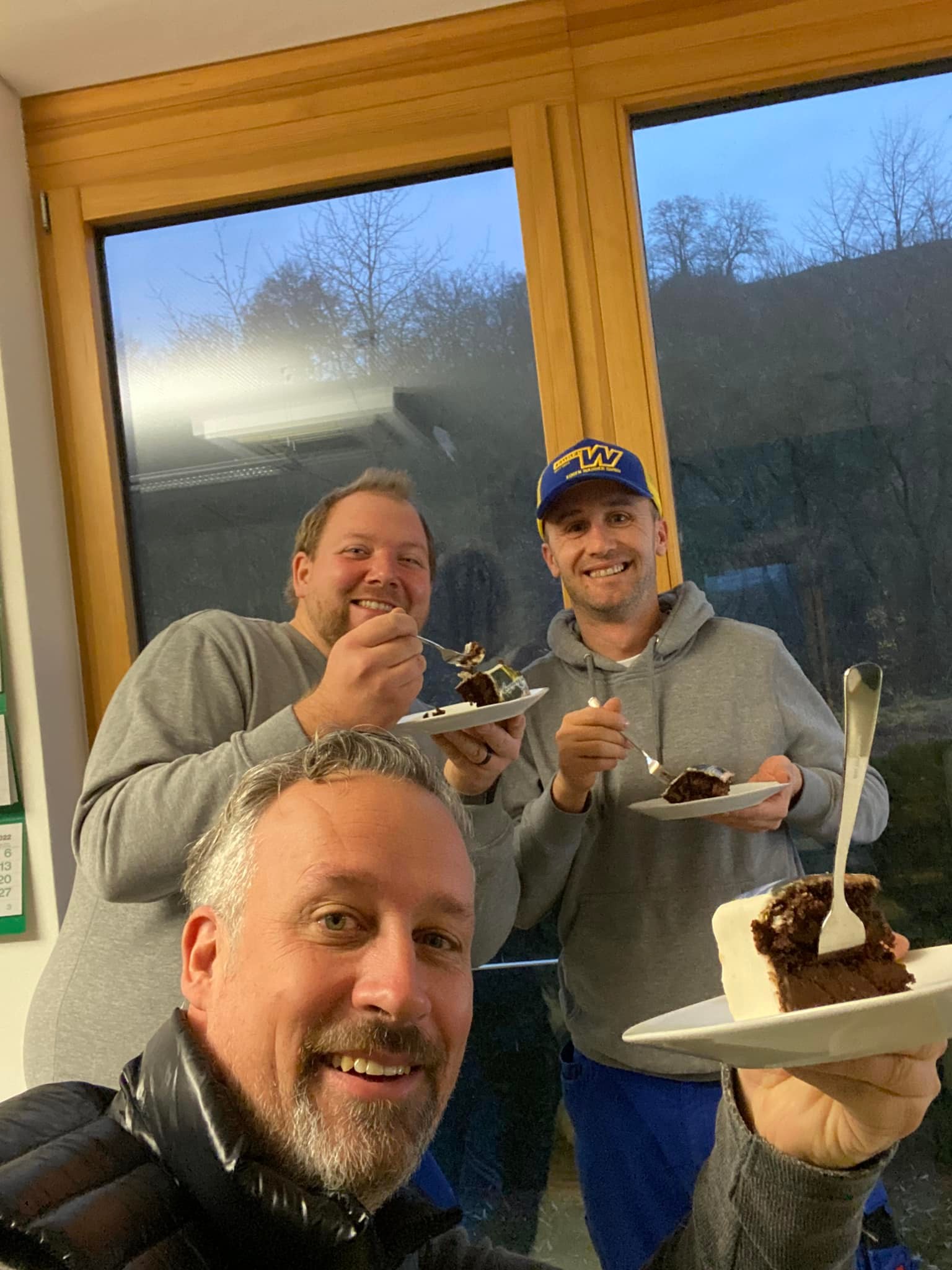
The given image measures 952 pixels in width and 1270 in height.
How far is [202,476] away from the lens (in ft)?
9.77

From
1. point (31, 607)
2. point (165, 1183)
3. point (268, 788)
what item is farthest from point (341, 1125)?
point (31, 607)

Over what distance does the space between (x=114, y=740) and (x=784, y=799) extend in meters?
1.09

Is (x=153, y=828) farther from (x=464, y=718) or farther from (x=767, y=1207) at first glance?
(x=767, y=1207)

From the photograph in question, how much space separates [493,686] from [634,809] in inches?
12.8

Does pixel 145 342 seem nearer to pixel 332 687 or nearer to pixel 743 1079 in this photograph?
pixel 332 687

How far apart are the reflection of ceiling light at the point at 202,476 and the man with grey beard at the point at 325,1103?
1.84m

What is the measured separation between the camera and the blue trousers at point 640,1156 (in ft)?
6.42

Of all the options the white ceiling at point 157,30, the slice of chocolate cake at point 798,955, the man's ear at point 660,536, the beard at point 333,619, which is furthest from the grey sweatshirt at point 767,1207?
the white ceiling at point 157,30

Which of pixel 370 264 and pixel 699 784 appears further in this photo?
pixel 370 264

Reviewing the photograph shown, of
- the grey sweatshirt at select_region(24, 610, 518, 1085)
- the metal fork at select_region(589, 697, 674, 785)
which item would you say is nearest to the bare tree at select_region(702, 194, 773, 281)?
the metal fork at select_region(589, 697, 674, 785)

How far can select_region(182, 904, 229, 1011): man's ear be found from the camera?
1142 mm

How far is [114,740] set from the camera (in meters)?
1.84

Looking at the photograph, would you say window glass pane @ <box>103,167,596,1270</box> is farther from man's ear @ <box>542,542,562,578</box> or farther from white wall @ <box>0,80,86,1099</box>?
man's ear @ <box>542,542,562,578</box>

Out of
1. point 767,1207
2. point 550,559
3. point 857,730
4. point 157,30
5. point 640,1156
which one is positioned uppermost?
point 157,30
